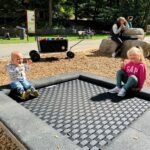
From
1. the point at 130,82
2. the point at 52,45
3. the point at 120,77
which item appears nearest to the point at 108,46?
the point at 52,45

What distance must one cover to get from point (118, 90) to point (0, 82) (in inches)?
121

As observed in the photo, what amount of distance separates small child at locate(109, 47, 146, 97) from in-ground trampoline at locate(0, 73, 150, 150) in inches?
6.3

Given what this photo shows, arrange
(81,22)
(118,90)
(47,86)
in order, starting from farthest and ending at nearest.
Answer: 1. (81,22)
2. (47,86)
3. (118,90)

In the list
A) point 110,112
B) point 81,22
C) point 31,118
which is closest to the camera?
point 31,118

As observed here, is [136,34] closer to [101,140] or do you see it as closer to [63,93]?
[63,93]

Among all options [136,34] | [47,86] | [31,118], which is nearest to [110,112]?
[31,118]

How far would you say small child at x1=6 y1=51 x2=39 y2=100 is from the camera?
456 centimetres

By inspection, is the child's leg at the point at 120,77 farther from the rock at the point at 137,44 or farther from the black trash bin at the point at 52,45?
the rock at the point at 137,44

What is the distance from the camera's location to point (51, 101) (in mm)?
4453

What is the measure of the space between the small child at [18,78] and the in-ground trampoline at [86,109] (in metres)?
0.17

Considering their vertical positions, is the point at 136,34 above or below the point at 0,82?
above

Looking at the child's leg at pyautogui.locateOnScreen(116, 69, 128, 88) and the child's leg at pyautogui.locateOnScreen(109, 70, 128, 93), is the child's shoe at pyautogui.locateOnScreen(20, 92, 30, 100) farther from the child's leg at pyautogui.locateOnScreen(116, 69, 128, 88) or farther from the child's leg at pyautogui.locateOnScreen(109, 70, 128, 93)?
the child's leg at pyautogui.locateOnScreen(116, 69, 128, 88)

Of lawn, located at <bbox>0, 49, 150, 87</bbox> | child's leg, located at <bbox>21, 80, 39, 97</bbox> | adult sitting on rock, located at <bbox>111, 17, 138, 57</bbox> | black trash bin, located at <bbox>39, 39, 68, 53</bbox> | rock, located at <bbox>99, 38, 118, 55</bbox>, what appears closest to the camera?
child's leg, located at <bbox>21, 80, 39, 97</bbox>

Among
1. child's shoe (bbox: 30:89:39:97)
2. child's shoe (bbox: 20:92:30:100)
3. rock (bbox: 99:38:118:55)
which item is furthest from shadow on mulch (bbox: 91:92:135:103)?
rock (bbox: 99:38:118:55)
